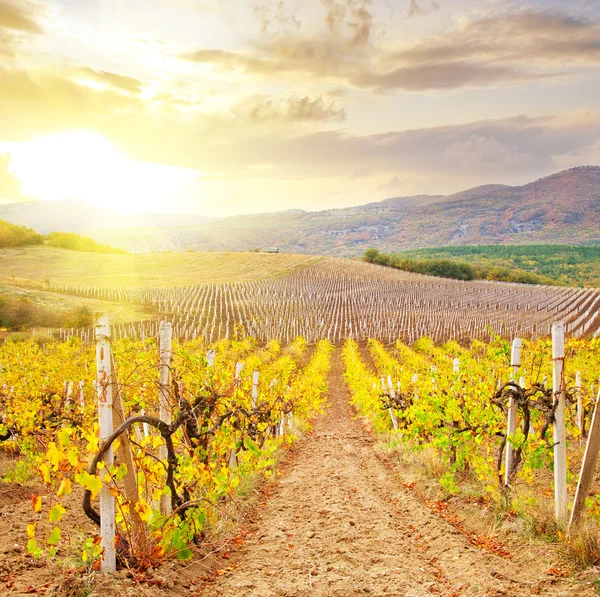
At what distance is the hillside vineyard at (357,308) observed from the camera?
38250mm

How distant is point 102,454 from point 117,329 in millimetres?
33629

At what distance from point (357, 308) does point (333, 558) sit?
45.9 metres

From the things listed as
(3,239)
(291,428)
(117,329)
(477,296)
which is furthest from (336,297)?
(3,239)

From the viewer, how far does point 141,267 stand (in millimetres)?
76750

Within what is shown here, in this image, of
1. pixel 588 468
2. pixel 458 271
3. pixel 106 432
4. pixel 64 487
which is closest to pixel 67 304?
pixel 106 432

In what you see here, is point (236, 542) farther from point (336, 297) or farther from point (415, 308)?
point (336, 297)

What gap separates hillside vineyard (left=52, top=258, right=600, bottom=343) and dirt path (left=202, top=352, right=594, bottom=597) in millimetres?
22019

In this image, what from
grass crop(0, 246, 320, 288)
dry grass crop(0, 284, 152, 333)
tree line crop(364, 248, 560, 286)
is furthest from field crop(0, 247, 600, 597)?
tree line crop(364, 248, 560, 286)

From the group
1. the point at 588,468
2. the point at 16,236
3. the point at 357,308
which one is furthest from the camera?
the point at 16,236

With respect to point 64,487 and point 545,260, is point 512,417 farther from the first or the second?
point 545,260

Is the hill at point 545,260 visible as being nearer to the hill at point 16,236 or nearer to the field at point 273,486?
the hill at point 16,236

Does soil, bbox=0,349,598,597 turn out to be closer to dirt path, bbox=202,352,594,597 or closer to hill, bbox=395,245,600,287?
dirt path, bbox=202,352,594,597

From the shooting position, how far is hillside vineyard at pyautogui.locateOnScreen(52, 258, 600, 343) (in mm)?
38250

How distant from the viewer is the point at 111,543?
141 inches
